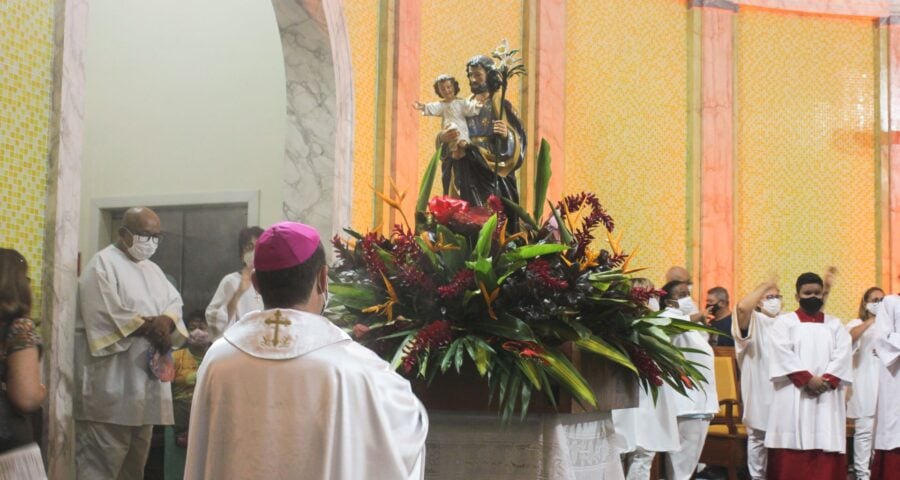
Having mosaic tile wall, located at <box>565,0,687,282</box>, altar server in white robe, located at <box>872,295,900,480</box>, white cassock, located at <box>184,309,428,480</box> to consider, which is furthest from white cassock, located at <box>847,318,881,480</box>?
white cassock, located at <box>184,309,428,480</box>

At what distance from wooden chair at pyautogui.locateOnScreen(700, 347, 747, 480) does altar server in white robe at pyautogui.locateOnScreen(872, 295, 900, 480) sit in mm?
1078

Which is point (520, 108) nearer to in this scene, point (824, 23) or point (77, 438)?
point (824, 23)

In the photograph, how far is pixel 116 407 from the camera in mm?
6520

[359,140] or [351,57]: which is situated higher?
[351,57]

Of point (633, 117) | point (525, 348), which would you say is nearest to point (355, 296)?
point (525, 348)

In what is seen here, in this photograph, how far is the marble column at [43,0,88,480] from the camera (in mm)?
5688

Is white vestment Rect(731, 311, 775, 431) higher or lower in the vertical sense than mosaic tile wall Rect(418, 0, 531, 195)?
lower

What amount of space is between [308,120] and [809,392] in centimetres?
436

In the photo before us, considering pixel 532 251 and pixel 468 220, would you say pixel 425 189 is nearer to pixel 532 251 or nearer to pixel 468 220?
pixel 468 220

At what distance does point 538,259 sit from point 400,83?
17.9 feet

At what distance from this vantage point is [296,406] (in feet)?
9.97

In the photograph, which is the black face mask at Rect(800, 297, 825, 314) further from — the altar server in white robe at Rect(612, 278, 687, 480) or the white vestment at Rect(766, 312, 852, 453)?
the altar server in white robe at Rect(612, 278, 687, 480)

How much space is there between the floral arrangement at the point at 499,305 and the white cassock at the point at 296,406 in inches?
23.4

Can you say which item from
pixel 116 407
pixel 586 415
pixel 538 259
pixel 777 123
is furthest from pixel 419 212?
pixel 777 123
